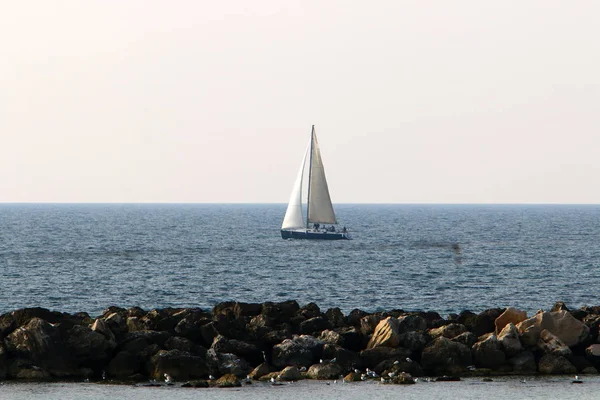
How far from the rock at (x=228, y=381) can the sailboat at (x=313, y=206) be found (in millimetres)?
93900

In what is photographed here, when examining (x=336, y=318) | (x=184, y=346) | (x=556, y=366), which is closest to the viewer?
(x=556, y=366)

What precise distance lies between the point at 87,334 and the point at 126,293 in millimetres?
32839

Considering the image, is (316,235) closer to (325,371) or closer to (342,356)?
(342,356)

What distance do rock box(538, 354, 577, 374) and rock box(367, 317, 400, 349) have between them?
5.33 metres

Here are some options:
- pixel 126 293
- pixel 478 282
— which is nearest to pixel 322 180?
pixel 478 282

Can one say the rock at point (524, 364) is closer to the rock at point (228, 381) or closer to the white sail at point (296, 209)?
the rock at point (228, 381)

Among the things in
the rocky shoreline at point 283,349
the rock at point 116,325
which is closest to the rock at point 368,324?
the rocky shoreline at point 283,349

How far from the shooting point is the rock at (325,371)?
33.6 metres

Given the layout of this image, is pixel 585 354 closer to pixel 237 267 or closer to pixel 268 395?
pixel 268 395

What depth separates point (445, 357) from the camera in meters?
35.2

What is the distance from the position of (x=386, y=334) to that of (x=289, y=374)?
4.77 meters

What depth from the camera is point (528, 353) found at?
35.8 metres

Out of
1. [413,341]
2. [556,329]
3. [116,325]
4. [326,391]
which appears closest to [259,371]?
[326,391]

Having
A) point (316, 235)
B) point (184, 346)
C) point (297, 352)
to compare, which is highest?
point (316, 235)
